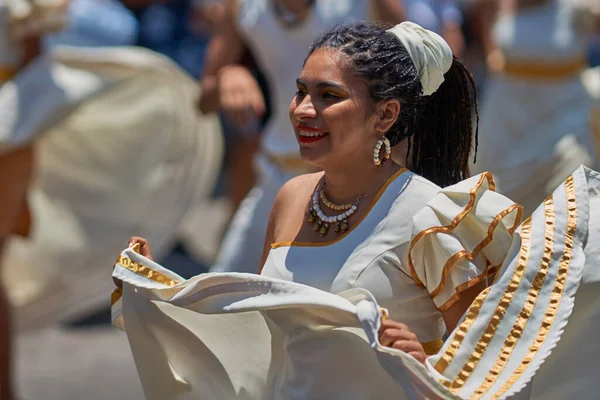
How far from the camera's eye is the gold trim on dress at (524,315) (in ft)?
8.36

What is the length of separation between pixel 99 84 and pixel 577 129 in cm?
203

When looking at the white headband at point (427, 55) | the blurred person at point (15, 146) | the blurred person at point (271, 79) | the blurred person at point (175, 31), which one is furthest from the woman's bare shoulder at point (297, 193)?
the blurred person at point (175, 31)

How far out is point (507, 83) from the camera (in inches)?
235

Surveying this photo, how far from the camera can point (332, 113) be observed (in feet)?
9.14

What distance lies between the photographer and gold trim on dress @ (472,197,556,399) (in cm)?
255

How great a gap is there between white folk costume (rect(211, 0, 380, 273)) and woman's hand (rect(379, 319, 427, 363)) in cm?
226

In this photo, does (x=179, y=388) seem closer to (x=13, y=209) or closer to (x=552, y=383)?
(x=552, y=383)

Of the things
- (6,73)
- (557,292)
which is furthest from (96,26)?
(557,292)

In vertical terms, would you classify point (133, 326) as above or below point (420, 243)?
below

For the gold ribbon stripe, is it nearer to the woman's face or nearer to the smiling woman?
the smiling woman

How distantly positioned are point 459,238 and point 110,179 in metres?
4.35

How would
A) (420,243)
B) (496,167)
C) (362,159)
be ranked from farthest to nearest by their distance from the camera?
(496,167) < (362,159) < (420,243)

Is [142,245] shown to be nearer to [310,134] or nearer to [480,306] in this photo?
[310,134]

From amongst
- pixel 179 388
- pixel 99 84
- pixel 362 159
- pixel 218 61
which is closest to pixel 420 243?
pixel 362 159
